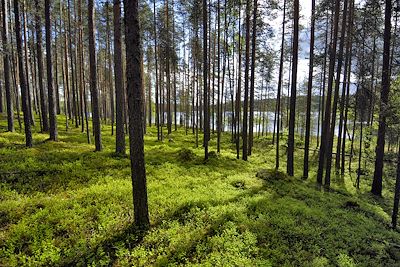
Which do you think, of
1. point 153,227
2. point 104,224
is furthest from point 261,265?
Result: point 104,224

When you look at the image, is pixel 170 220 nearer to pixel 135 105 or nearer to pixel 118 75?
pixel 135 105

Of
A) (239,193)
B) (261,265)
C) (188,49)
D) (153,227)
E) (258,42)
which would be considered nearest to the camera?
(261,265)

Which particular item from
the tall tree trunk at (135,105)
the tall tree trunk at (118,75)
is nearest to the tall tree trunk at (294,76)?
the tall tree trunk at (118,75)

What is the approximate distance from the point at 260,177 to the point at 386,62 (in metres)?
9.49

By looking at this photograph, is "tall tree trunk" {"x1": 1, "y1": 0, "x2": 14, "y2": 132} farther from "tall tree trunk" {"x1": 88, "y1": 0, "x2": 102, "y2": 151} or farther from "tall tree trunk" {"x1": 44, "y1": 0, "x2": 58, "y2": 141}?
"tall tree trunk" {"x1": 88, "y1": 0, "x2": 102, "y2": 151}

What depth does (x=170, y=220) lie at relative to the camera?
21.6 feet

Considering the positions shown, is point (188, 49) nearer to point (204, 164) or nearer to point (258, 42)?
point (258, 42)

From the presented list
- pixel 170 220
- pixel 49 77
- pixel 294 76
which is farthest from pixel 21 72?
pixel 294 76

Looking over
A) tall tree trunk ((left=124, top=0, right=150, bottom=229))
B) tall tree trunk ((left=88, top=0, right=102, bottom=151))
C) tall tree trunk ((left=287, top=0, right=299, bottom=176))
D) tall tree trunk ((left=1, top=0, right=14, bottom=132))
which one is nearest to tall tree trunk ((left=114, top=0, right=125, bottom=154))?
tall tree trunk ((left=88, top=0, right=102, bottom=151))

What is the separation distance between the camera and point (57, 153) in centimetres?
1119

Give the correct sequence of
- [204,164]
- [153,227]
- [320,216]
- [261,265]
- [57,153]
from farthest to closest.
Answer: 1. [204,164]
2. [57,153]
3. [320,216]
4. [153,227]
5. [261,265]

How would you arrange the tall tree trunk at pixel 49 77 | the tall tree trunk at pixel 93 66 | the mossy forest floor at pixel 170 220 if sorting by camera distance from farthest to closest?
→ 1. the tall tree trunk at pixel 49 77
2. the tall tree trunk at pixel 93 66
3. the mossy forest floor at pixel 170 220

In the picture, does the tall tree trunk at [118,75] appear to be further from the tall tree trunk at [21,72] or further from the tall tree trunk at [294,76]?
the tall tree trunk at [294,76]

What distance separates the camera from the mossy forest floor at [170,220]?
521 centimetres
